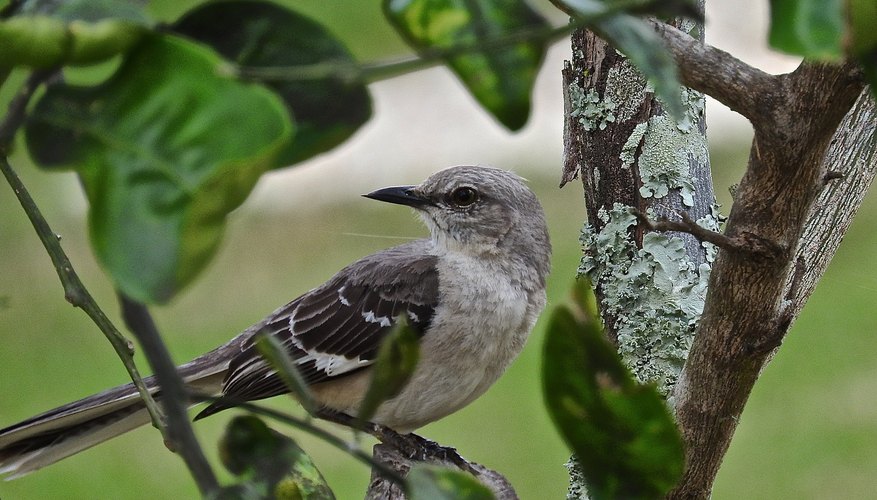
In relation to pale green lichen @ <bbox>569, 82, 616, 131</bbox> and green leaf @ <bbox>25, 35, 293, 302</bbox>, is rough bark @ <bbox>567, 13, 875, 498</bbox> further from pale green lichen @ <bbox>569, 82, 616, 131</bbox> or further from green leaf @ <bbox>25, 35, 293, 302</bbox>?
green leaf @ <bbox>25, 35, 293, 302</bbox>

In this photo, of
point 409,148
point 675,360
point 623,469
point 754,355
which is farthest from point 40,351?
point 623,469

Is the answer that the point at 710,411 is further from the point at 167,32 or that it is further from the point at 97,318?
the point at 167,32

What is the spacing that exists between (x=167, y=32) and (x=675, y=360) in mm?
2123

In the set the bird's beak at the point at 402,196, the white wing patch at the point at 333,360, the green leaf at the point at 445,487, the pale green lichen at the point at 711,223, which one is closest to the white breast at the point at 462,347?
the white wing patch at the point at 333,360

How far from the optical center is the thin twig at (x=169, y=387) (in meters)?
0.64

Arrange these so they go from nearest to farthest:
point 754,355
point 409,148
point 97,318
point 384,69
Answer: point 384,69
point 97,318
point 754,355
point 409,148

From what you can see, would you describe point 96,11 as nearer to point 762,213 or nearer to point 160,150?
point 160,150

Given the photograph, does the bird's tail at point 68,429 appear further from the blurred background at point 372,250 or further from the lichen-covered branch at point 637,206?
the blurred background at point 372,250

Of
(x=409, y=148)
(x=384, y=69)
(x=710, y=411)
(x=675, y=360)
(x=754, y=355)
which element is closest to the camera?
(x=384, y=69)

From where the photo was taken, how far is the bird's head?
3.32 meters

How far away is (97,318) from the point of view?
102 centimetres

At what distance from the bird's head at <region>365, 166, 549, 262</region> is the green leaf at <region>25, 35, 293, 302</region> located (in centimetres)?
264

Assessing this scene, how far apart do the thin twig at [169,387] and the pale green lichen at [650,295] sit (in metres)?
2.02

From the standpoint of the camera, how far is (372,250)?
8328 mm
